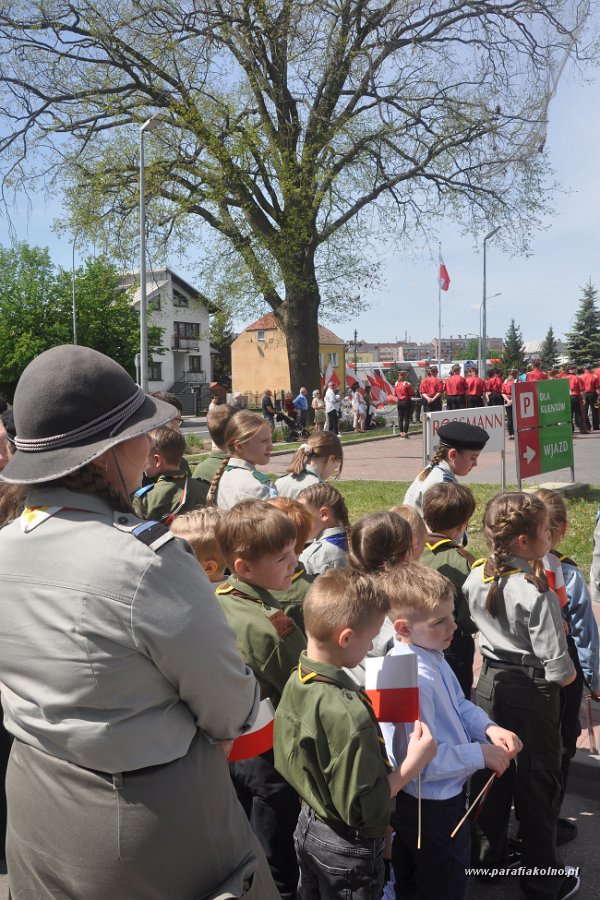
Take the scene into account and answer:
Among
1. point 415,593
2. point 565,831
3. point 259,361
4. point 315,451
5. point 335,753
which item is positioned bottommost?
point 565,831

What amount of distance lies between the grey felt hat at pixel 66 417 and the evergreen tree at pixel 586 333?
171 feet

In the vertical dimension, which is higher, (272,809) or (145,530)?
(145,530)

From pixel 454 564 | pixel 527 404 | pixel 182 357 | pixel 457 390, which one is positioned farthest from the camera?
pixel 182 357

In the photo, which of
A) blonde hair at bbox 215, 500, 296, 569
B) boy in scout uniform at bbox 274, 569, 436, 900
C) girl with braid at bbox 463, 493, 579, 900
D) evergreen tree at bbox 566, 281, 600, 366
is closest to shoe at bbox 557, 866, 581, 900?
girl with braid at bbox 463, 493, 579, 900

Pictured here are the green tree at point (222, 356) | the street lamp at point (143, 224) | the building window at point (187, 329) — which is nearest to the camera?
the street lamp at point (143, 224)

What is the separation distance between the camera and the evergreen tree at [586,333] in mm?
50225

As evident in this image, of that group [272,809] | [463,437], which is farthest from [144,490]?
[272,809]

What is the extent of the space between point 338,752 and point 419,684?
1.78 feet

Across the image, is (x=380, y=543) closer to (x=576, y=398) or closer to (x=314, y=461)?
(x=314, y=461)

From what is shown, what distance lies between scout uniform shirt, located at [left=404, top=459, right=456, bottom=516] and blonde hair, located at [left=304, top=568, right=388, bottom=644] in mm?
2534

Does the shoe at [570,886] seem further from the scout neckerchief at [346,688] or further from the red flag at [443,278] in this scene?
the red flag at [443,278]

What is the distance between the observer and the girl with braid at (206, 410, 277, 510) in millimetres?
4480

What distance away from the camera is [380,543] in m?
3.21

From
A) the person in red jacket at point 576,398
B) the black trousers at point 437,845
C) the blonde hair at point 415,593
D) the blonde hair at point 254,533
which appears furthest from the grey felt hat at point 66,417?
the person in red jacket at point 576,398
